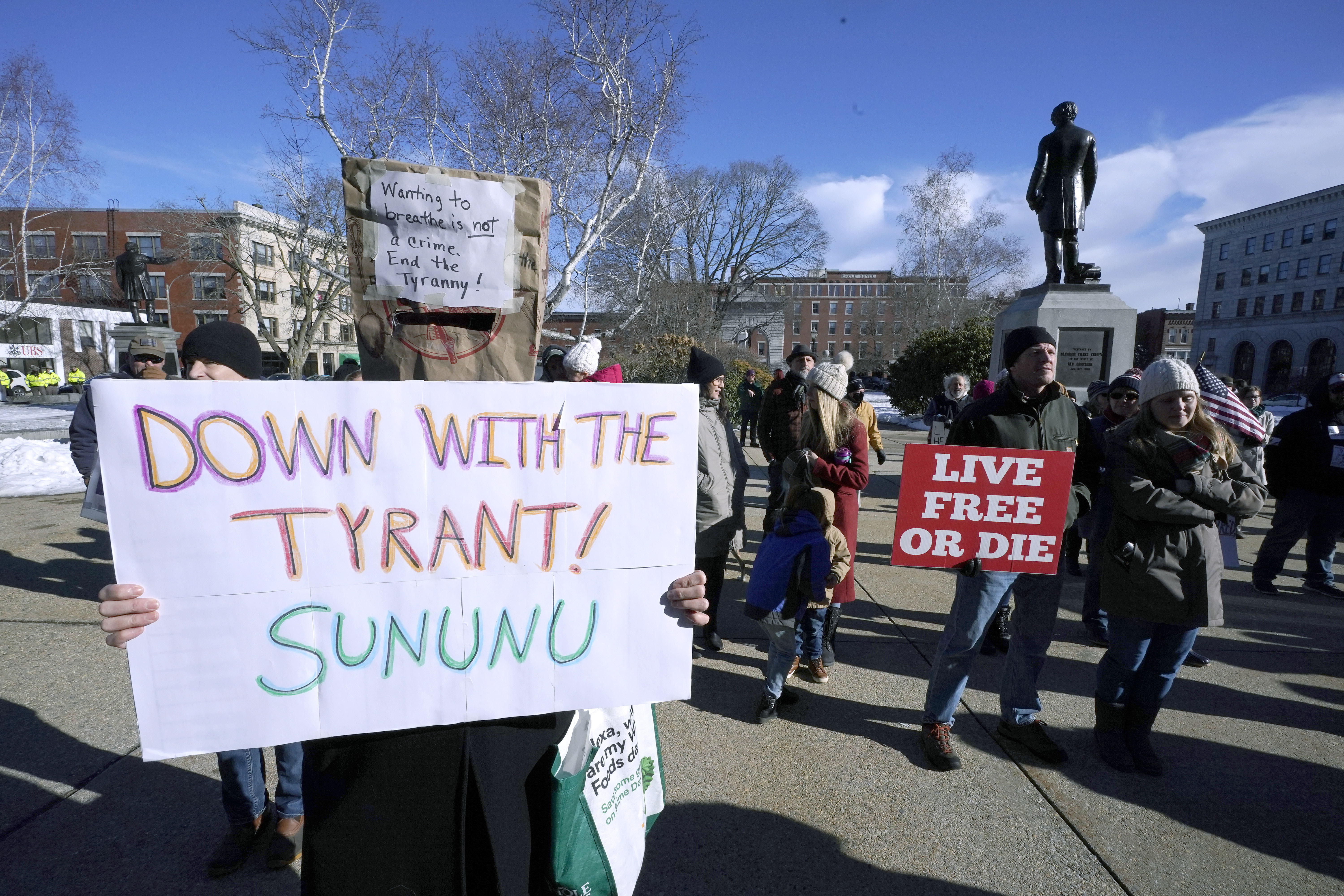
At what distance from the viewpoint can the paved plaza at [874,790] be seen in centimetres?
224

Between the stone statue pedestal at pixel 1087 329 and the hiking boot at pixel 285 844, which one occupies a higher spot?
the stone statue pedestal at pixel 1087 329

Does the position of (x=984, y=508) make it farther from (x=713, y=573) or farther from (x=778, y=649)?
(x=713, y=573)

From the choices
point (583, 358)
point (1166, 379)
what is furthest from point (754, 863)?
point (583, 358)

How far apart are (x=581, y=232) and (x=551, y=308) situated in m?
2.27

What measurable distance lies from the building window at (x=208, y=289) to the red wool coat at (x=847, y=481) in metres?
45.7

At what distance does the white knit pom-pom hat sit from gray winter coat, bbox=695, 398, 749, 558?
833mm

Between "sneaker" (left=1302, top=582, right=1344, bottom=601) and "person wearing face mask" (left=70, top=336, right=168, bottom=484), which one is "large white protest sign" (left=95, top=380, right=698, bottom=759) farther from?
"sneaker" (left=1302, top=582, right=1344, bottom=601)

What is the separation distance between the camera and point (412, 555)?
1.37 metres

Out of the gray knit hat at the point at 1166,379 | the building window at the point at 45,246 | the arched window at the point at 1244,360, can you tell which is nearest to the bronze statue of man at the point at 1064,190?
the gray knit hat at the point at 1166,379

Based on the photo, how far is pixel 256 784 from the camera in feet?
7.33

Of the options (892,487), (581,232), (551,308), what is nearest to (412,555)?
(892,487)

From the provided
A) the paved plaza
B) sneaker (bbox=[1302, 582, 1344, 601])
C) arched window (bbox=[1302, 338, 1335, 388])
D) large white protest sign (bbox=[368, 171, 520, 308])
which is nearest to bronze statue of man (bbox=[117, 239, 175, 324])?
the paved plaza

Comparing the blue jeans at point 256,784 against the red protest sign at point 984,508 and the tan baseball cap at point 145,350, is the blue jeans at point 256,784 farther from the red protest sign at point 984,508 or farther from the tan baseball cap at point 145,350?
the tan baseball cap at point 145,350

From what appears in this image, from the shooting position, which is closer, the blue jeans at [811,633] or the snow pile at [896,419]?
the blue jeans at [811,633]
